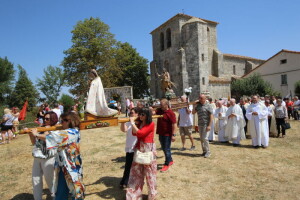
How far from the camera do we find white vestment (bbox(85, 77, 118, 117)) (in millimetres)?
4152

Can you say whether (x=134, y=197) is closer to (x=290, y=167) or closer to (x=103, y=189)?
(x=103, y=189)

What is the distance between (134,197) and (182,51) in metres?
29.7

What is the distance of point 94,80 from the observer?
4344 mm

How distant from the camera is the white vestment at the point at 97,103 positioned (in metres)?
4.15

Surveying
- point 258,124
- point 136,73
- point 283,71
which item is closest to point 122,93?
point 136,73

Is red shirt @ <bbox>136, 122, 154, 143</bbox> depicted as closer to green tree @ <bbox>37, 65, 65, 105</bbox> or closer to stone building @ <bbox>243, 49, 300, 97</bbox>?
stone building @ <bbox>243, 49, 300, 97</bbox>

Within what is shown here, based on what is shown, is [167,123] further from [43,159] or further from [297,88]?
[297,88]

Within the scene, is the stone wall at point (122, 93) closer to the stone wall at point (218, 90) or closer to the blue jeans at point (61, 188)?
the stone wall at point (218, 90)

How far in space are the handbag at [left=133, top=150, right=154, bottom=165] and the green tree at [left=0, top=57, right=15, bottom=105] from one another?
42.5 metres

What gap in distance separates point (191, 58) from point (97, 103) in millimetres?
28955

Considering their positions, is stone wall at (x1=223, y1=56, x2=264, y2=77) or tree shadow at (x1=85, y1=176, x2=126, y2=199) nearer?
tree shadow at (x1=85, y1=176, x2=126, y2=199)

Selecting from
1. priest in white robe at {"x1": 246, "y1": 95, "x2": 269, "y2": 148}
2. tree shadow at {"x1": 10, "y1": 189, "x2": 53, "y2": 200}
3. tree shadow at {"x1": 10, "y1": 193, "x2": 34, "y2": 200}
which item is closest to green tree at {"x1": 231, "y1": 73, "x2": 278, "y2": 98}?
priest in white robe at {"x1": 246, "y1": 95, "x2": 269, "y2": 148}

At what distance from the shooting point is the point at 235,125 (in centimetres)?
864

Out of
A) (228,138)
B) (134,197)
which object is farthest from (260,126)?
(134,197)
